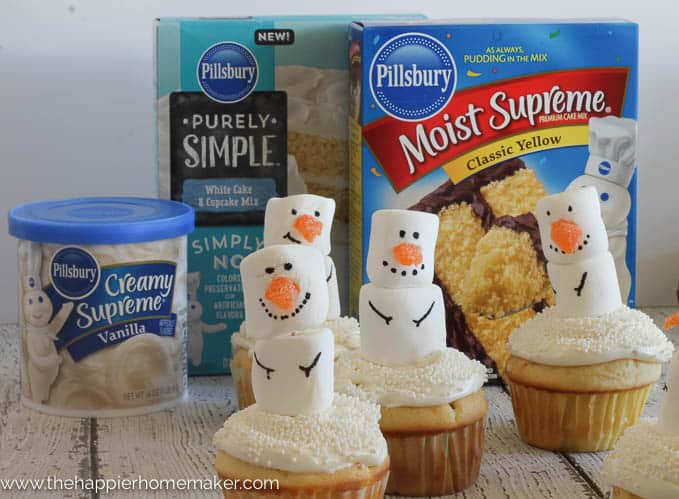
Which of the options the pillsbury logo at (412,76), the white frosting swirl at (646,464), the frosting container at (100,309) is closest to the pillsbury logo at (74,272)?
the frosting container at (100,309)

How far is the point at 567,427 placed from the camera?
42.9 inches

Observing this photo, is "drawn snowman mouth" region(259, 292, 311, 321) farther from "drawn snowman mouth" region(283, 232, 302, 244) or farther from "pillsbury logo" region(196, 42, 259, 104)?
"pillsbury logo" region(196, 42, 259, 104)

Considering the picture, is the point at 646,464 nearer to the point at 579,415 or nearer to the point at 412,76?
the point at 579,415

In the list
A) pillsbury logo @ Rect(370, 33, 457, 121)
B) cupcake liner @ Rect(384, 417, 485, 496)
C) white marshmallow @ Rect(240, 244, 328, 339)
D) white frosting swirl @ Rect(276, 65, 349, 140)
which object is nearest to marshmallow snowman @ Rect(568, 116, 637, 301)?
pillsbury logo @ Rect(370, 33, 457, 121)

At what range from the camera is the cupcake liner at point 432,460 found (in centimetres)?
99

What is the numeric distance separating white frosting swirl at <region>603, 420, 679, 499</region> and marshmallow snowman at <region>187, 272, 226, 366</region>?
580 mm

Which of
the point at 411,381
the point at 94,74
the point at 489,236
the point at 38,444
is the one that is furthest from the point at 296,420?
the point at 94,74

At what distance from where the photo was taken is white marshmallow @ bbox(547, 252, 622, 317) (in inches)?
41.9

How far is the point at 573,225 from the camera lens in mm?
1054

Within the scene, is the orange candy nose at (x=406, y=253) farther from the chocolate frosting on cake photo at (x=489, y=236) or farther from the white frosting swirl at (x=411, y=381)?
the chocolate frosting on cake photo at (x=489, y=236)

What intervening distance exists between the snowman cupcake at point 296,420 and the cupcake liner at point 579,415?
9.7 inches

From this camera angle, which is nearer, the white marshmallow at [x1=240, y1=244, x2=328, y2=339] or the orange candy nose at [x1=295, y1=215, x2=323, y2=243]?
the white marshmallow at [x1=240, y1=244, x2=328, y2=339]

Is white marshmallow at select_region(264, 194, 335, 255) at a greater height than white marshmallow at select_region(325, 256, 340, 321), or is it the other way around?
white marshmallow at select_region(264, 194, 335, 255)

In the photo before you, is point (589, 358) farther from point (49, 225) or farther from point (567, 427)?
point (49, 225)
